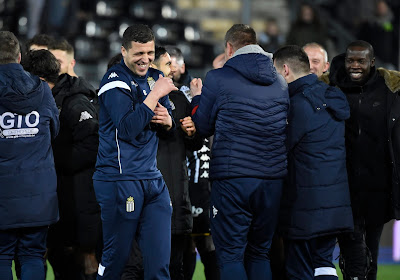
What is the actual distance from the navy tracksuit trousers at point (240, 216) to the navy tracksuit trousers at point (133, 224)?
0.42m

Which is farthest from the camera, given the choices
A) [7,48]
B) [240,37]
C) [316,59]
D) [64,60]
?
[316,59]

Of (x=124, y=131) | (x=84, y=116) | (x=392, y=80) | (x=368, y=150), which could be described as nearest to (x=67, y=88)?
(x=84, y=116)

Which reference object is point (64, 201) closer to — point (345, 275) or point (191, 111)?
point (191, 111)

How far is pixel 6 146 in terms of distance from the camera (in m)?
5.21

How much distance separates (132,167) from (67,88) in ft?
4.34

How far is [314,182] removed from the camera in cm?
549

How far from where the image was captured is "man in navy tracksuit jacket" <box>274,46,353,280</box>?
5488 millimetres

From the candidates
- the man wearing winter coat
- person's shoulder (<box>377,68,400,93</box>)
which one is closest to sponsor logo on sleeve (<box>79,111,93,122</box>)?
the man wearing winter coat

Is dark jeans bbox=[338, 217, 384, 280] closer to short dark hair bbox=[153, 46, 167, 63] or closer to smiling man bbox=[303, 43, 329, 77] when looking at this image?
smiling man bbox=[303, 43, 329, 77]

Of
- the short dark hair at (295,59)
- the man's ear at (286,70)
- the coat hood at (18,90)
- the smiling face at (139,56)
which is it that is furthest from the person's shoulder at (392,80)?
the coat hood at (18,90)

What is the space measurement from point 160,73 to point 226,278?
4.90ft

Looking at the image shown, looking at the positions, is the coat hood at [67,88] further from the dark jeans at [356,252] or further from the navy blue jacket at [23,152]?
the dark jeans at [356,252]

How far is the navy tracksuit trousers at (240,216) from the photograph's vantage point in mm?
5324

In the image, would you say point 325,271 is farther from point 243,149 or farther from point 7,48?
point 7,48
